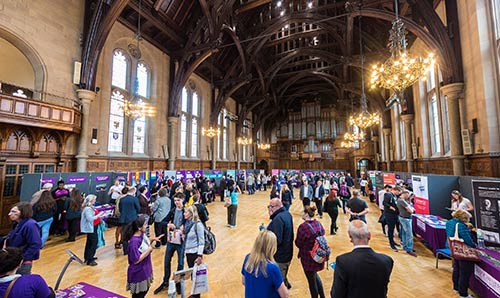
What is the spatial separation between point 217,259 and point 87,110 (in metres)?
6.82

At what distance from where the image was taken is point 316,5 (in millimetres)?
10672

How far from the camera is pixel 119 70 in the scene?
29.3 feet

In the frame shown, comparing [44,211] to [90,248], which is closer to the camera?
[90,248]

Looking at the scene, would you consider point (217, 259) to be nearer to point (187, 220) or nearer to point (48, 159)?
point (187, 220)

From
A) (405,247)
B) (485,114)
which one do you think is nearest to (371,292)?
(405,247)

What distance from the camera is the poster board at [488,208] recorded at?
323 cm

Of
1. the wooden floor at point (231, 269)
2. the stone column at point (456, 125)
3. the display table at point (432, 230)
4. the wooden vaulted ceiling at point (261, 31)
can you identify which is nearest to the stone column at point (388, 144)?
the wooden vaulted ceiling at point (261, 31)

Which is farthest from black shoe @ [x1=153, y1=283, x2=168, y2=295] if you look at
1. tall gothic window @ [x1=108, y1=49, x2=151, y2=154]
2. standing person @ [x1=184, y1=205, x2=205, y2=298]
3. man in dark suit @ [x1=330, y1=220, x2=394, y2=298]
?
tall gothic window @ [x1=108, y1=49, x2=151, y2=154]

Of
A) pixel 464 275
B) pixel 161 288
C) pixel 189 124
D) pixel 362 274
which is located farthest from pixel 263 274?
pixel 189 124

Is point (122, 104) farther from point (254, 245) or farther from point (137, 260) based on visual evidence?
point (254, 245)

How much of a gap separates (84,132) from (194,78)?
8110 mm

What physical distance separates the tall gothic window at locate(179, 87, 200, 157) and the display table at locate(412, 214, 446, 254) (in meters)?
11.3

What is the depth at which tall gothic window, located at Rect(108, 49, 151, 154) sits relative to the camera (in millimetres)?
8570

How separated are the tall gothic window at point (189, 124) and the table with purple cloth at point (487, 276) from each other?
1208 centimetres
